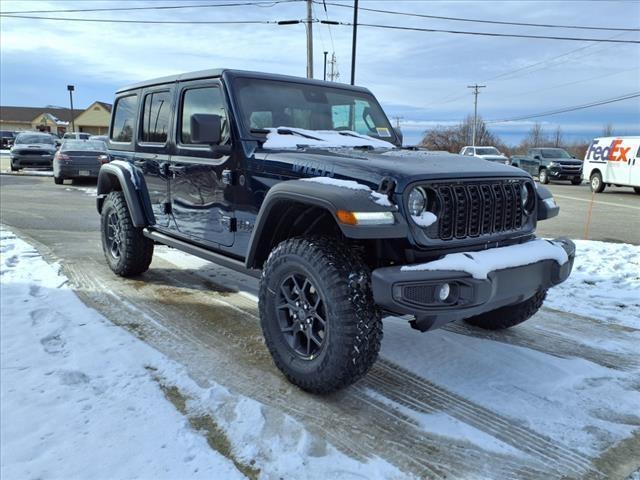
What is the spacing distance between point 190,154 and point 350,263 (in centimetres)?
207

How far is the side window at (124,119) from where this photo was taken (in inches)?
214

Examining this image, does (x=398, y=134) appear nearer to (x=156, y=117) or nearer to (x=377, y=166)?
(x=377, y=166)

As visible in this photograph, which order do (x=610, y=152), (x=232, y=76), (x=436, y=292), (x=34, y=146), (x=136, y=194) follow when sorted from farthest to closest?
(x=34, y=146), (x=610, y=152), (x=136, y=194), (x=232, y=76), (x=436, y=292)

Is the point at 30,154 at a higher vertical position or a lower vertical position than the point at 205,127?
lower

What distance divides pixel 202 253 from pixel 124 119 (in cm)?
234

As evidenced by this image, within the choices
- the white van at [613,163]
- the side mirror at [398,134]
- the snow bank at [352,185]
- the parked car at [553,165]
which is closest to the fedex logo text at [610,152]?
the white van at [613,163]

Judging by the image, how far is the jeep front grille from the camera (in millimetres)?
2959

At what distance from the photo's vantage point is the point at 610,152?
1936 centimetres

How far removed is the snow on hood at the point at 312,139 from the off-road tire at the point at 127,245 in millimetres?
2239

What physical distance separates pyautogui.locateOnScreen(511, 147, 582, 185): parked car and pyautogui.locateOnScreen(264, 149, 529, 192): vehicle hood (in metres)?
22.6

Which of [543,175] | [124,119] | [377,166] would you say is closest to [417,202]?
[377,166]

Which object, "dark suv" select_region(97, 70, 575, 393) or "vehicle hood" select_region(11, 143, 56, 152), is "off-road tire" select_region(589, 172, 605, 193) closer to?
"dark suv" select_region(97, 70, 575, 393)

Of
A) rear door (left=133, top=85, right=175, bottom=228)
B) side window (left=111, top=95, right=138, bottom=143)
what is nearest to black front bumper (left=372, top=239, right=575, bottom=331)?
rear door (left=133, top=85, right=175, bottom=228)

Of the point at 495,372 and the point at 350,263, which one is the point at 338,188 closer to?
the point at 350,263
